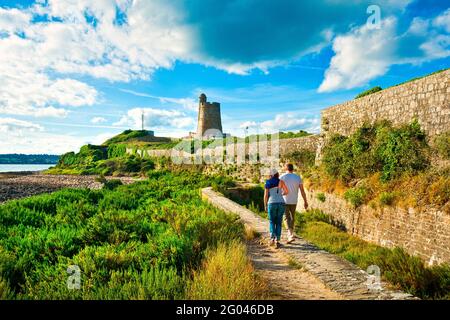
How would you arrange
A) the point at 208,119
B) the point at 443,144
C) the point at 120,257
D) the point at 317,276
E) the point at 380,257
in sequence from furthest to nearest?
the point at 208,119
the point at 443,144
the point at 380,257
the point at 120,257
the point at 317,276

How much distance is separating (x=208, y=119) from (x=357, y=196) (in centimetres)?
4436

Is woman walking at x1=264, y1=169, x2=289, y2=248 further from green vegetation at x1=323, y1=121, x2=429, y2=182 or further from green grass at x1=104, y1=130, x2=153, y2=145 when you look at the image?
green grass at x1=104, y1=130, x2=153, y2=145

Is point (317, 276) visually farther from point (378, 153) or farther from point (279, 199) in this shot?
point (378, 153)

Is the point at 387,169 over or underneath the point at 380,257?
over

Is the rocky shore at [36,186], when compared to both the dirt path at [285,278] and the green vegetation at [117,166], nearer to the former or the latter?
the green vegetation at [117,166]

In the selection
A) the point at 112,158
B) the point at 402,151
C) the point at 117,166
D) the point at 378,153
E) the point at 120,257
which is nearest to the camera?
the point at 120,257

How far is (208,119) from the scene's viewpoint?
178 feet

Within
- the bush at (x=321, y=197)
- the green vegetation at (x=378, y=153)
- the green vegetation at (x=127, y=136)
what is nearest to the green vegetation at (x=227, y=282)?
the green vegetation at (x=378, y=153)

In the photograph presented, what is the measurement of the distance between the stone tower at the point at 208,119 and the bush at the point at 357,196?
4243 cm

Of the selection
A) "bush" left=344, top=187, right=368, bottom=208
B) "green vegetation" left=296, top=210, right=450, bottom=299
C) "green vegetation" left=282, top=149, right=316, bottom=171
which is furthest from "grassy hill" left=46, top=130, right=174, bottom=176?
"bush" left=344, top=187, right=368, bottom=208

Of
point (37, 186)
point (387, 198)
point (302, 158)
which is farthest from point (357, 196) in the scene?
point (37, 186)

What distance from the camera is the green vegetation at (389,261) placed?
219 inches

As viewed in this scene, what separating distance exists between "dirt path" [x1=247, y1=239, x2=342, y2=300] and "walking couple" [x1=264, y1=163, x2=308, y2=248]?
19.8 inches

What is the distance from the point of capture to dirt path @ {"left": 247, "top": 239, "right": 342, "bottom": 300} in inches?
177
